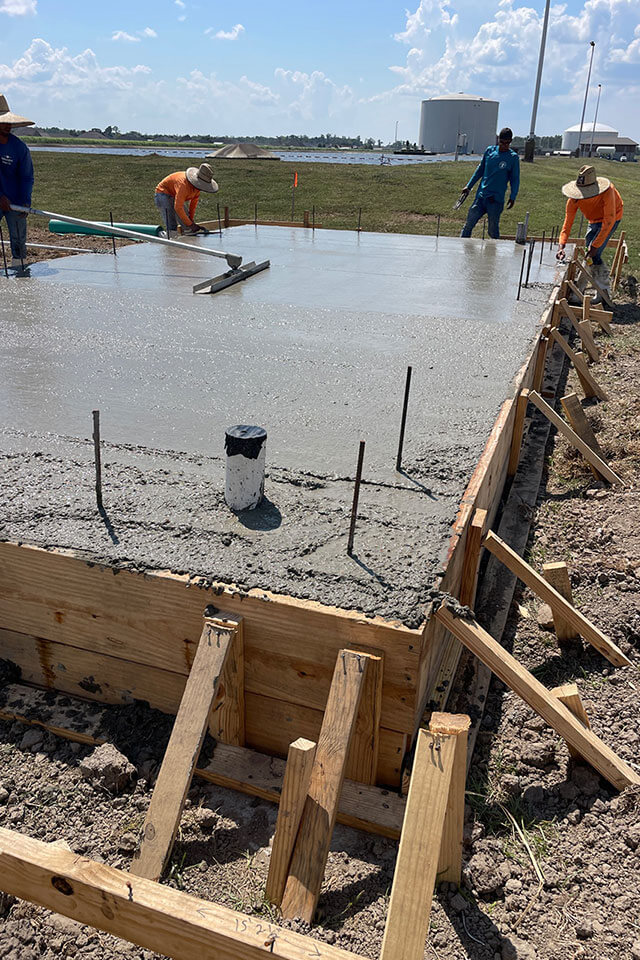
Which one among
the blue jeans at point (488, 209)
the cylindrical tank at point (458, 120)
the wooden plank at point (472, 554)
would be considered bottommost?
the wooden plank at point (472, 554)

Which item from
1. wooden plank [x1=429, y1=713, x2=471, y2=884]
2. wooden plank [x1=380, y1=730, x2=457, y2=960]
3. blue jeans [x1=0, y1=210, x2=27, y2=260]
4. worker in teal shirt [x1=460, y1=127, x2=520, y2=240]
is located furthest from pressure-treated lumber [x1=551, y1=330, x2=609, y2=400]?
blue jeans [x1=0, y1=210, x2=27, y2=260]

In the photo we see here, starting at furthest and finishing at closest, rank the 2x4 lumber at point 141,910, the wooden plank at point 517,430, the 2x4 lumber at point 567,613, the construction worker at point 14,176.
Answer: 1. the construction worker at point 14,176
2. the wooden plank at point 517,430
3. the 2x4 lumber at point 567,613
4. the 2x4 lumber at point 141,910

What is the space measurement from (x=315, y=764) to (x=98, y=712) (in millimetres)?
1101

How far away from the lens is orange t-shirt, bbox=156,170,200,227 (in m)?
11.4

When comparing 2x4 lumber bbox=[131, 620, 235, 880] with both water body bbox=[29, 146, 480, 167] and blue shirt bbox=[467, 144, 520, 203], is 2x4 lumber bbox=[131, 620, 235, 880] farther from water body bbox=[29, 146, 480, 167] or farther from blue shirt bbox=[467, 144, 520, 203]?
water body bbox=[29, 146, 480, 167]

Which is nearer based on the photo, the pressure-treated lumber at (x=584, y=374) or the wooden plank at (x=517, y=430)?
the wooden plank at (x=517, y=430)

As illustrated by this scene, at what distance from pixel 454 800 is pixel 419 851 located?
0.33 m

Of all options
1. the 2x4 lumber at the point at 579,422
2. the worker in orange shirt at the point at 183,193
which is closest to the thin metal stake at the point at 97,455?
the 2x4 lumber at the point at 579,422

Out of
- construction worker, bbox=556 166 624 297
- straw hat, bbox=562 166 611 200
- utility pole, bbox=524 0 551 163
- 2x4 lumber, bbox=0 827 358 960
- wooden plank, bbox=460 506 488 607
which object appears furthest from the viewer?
utility pole, bbox=524 0 551 163

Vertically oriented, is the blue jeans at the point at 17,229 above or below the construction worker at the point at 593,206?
below

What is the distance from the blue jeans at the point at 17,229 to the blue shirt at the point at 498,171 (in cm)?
690

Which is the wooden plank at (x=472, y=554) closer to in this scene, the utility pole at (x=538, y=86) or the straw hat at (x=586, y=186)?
the straw hat at (x=586, y=186)

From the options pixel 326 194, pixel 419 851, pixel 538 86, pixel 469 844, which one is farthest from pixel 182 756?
pixel 538 86

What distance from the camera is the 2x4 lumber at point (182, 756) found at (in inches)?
87.1
